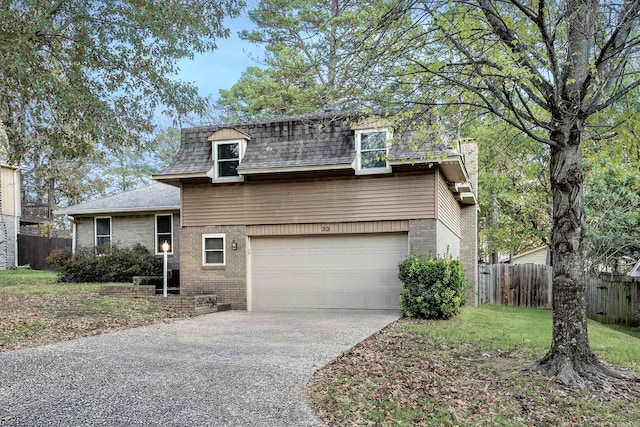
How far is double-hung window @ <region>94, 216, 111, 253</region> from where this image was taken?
1938cm

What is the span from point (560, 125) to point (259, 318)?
7941 mm

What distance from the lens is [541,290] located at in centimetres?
1928

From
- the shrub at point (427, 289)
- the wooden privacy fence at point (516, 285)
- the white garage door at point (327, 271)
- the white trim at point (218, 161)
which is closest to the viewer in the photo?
the shrub at point (427, 289)

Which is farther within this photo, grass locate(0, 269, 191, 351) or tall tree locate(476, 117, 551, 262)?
tall tree locate(476, 117, 551, 262)

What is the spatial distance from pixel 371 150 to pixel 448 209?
361 cm

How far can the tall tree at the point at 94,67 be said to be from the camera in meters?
9.23

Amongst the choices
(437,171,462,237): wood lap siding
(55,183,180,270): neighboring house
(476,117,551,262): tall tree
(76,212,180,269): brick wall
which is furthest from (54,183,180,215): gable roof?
(476,117,551,262): tall tree

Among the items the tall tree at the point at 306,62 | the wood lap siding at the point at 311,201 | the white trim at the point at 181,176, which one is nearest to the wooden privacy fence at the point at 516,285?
the wood lap siding at the point at 311,201

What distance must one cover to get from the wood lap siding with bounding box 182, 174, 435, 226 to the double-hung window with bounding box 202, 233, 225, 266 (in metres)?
0.42

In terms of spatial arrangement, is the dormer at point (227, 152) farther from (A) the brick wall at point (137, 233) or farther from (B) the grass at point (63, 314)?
(A) the brick wall at point (137, 233)

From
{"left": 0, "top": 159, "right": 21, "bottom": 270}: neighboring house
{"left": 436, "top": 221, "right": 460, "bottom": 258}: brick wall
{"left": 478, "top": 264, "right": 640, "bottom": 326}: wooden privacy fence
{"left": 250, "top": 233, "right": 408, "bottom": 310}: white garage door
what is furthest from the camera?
{"left": 0, "top": 159, "right": 21, "bottom": 270}: neighboring house

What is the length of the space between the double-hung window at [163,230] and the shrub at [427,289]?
9854 millimetres

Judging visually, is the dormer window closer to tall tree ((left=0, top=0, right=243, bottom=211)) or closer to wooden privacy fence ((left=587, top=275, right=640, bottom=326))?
tall tree ((left=0, top=0, right=243, bottom=211))

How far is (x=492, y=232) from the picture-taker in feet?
80.9
